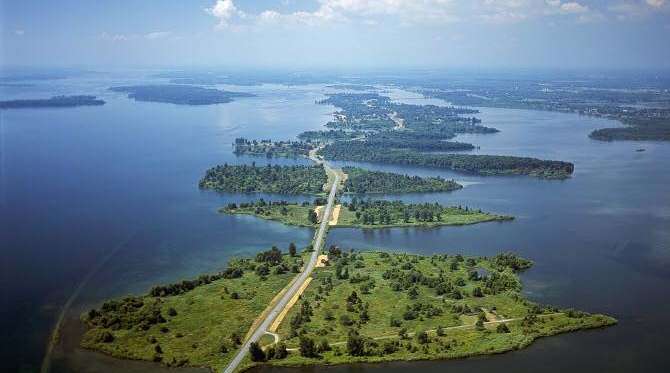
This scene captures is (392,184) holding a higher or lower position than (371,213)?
higher

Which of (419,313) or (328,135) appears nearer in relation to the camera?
(419,313)

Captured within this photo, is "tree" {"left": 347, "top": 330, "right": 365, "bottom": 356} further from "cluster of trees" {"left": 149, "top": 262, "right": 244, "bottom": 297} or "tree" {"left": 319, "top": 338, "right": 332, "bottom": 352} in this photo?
"cluster of trees" {"left": 149, "top": 262, "right": 244, "bottom": 297}

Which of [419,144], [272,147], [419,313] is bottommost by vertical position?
[419,313]

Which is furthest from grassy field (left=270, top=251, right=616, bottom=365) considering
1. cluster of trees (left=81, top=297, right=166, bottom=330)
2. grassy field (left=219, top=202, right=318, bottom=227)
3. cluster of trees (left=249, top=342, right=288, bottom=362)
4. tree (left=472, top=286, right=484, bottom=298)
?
Result: grassy field (left=219, top=202, right=318, bottom=227)

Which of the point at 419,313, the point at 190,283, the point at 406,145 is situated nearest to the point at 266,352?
the point at 419,313

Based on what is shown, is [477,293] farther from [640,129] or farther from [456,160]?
[640,129]

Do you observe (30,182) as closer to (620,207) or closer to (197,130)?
(197,130)
